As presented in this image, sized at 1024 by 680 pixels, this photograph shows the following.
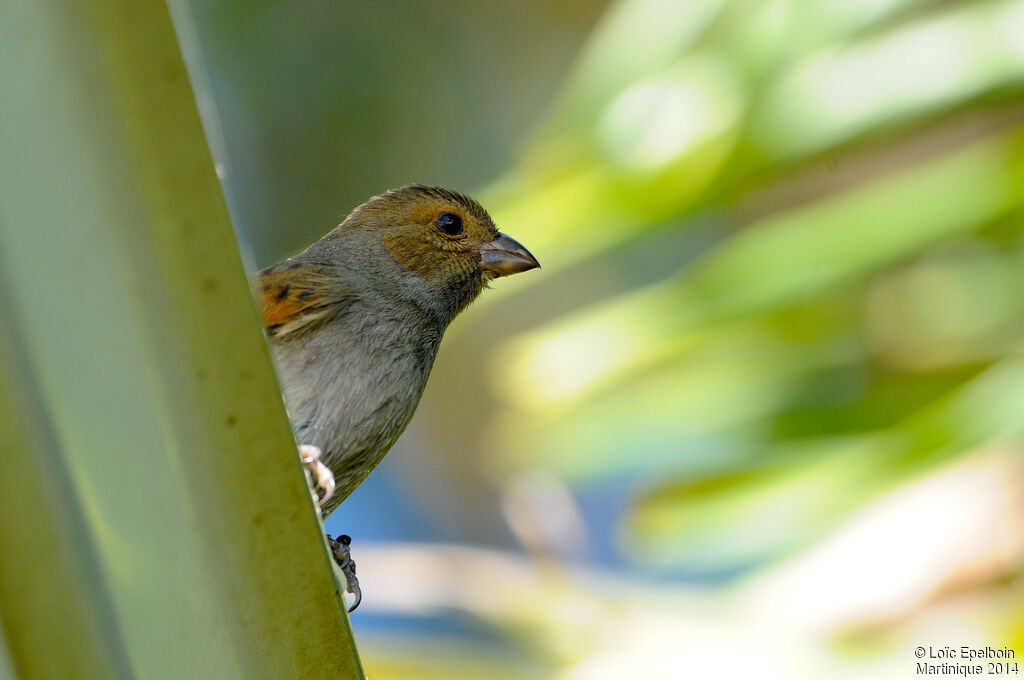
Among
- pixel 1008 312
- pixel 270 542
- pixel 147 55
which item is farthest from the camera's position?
pixel 1008 312

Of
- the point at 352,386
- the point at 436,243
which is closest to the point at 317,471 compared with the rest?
the point at 352,386

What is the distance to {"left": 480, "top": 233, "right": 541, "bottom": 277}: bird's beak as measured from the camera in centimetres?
395

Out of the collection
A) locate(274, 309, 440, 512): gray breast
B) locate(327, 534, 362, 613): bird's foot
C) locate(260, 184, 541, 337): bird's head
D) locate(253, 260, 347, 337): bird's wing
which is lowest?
locate(327, 534, 362, 613): bird's foot

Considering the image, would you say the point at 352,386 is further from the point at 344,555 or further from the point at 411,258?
the point at 411,258

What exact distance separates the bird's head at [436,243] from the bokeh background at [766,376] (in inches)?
4.3

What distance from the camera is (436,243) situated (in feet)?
13.1

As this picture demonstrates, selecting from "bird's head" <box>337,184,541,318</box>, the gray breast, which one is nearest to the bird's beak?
"bird's head" <box>337,184,541,318</box>

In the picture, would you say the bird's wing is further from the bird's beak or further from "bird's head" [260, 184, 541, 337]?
the bird's beak

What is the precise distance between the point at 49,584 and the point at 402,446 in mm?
8398

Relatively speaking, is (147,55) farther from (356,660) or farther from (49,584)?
(356,660)

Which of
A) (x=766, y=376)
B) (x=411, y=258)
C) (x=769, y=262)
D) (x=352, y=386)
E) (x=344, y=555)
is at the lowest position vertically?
(x=344, y=555)

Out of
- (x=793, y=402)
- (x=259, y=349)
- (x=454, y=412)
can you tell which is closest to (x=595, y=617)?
(x=793, y=402)

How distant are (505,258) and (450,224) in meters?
0.23

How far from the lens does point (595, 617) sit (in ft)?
12.2
